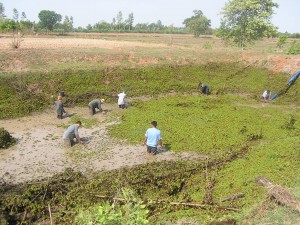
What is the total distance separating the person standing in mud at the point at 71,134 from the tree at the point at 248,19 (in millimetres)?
29073

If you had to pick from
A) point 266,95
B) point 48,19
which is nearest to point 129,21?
point 48,19

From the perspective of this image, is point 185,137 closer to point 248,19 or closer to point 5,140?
point 5,140

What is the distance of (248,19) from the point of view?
36.8 meters

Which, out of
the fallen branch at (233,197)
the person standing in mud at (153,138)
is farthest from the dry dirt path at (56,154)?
the fallen branch at (233,197)

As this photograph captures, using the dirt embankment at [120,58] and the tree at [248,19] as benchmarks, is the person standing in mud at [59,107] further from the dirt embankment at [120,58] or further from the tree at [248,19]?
the tree at [248,19]

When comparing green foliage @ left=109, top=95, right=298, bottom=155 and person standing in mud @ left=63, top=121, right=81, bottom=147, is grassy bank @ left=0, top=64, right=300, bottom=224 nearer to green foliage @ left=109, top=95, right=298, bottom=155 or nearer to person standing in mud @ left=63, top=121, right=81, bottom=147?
green foliage @ left=109, top=95, right=298, bottom=155

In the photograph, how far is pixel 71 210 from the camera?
29.9 ft

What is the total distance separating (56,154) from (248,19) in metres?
31.3

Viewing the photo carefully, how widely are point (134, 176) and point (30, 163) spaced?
4471 millimetres

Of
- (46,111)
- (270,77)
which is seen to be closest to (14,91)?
(46,111)

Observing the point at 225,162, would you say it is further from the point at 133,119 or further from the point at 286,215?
the point at 133,119

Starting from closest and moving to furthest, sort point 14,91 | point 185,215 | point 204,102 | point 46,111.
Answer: point 185,215, point 46,111, point 14,91, point 204,102

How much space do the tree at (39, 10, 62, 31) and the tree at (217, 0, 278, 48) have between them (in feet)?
183

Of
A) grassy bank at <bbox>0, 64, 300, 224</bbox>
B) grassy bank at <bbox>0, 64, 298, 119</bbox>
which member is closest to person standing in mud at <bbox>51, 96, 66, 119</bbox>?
grassy bank at <bbox>0, 64, 298, 119</bbox>
